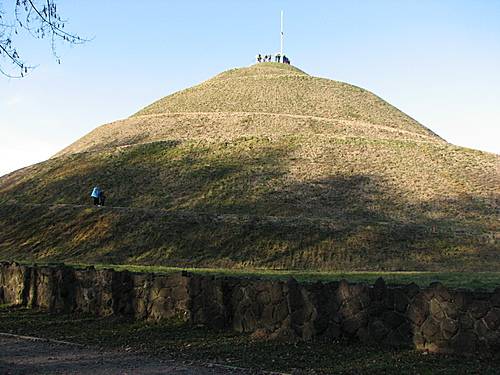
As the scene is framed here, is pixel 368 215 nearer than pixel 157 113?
Yes

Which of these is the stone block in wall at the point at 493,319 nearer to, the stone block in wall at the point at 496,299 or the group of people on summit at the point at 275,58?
the stone block in wall at the point at 496,299

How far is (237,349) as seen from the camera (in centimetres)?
1086

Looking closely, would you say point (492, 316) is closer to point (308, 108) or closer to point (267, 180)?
point (267, 180)

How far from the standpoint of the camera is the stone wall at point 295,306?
9.88m

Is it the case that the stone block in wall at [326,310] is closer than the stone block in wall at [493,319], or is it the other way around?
the stone block in wall at [493,319]

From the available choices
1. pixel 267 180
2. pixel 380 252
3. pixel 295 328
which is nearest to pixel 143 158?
pixel 267 180

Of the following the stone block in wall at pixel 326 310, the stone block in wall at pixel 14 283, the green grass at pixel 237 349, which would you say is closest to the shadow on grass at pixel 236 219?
the stone block in wall at pixel 14 283

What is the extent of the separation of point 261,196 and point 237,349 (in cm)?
3040

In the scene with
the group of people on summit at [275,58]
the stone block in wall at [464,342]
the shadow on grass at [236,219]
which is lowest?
the stone block in wall at [464,342]

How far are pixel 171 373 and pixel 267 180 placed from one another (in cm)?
3548

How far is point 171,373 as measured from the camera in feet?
31.0

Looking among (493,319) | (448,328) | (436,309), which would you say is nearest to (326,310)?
Answer: (436,309)

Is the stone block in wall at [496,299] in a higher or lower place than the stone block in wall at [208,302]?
higher

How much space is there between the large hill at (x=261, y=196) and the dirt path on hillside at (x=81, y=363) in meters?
17.4
